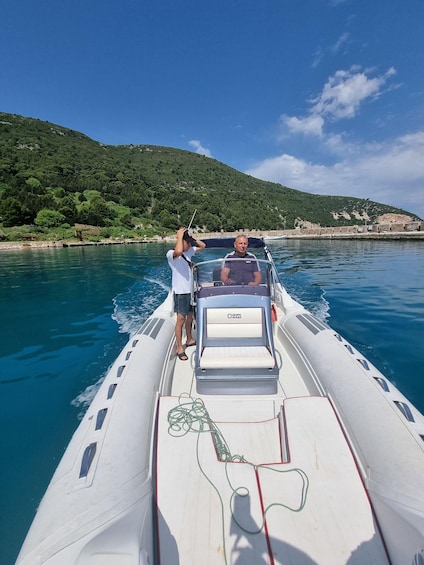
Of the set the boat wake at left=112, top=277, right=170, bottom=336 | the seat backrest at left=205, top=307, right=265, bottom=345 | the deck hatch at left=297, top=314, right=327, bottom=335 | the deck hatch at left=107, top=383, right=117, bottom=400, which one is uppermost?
the seat backrest at left=205, top=307, right=265, bottom=345

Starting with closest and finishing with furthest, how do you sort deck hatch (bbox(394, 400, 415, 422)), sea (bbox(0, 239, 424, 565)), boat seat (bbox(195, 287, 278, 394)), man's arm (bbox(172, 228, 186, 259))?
deck hatch (bbox(394, 400, 415, 422))
sea (bbox(0, 239, 424, 565))
boat seat (bbox(195, 287, 278, 394))
man's arm (bbox(172, 228, 186, 259))

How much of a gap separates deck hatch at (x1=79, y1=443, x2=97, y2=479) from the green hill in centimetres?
4574

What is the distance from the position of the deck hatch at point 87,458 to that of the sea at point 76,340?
1.02m

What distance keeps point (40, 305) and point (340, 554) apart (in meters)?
9.41

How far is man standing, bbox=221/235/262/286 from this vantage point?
459 centimetres

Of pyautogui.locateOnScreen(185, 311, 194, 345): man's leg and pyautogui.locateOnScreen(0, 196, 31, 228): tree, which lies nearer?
pyautogui.locateOnScreen(185, 311, 194, 345): man's leg

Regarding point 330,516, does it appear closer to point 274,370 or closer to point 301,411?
point 301,411

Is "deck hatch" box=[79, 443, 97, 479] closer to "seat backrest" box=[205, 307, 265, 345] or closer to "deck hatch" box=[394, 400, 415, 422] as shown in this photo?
"seat backrest" box=[205, 307, 265, 345]

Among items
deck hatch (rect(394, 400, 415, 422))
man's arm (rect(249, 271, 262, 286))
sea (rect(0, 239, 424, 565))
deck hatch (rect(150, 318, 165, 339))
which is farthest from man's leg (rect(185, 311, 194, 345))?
deck hatch (rect(394, 400, 415, 422))

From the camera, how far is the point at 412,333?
6008 mm

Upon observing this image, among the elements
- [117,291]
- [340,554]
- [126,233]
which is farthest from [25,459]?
[126,233]

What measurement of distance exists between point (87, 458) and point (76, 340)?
181 inches

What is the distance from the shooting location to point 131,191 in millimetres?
68688

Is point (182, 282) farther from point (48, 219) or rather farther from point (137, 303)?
point (48, 219)
